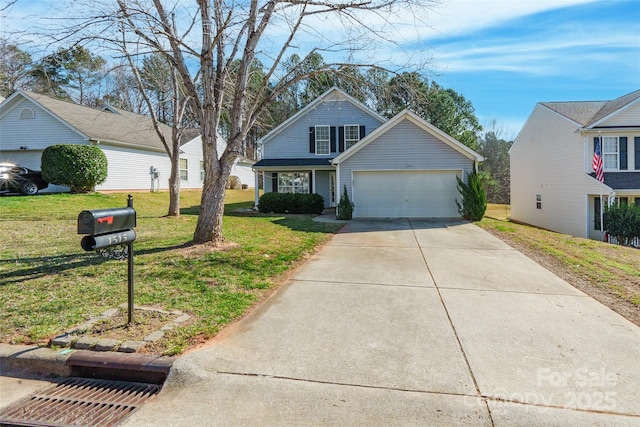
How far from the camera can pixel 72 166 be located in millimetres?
16047

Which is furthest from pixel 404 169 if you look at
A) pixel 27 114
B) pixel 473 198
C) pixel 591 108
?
pixel 27 114

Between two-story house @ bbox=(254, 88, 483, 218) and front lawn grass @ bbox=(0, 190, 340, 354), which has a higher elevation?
two-story house @ bbox=(254, 88, 483, 218)

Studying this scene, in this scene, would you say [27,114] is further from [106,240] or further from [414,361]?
[414,361]

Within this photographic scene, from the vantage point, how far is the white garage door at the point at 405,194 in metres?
15.4

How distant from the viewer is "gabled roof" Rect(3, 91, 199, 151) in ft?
58.8

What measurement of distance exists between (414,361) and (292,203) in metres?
14.8

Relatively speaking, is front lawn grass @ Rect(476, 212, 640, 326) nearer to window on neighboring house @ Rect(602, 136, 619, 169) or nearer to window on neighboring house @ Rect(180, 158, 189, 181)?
window on neighboring house @ Rect(602, 136, 619, 169)

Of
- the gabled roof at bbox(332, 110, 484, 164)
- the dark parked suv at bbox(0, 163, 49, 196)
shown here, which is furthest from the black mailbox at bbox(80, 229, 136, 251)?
the dark parked suv at bbox(0, 163, 49, 196)

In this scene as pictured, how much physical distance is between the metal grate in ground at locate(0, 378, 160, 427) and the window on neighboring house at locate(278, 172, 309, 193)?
17093 mm

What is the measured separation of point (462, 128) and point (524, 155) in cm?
989

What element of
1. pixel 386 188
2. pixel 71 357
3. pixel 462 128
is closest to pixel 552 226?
pixel 386 188

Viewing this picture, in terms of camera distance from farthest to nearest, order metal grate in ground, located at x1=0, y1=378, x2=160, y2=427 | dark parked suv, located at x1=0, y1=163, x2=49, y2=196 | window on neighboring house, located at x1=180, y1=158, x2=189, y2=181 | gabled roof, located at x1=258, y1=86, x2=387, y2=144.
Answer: window on neighboring house, located at x1=180, y1=158, x2=189, y2=181 < gabled roof, located at x1=258, y1=86, x2=387, y2=144 < dark parked suv, located at x1=0, y1=163, x2=49, y2=196 < metal grate in ground, located at x1=0, y1=378, x2=160, y2=427

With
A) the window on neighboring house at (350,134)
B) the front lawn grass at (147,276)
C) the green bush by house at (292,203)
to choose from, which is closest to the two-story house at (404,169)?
the green bush by house at (292,203)

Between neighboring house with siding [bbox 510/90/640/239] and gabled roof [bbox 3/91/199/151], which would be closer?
neighboring house with siding [bbox 510/90/640/239]
